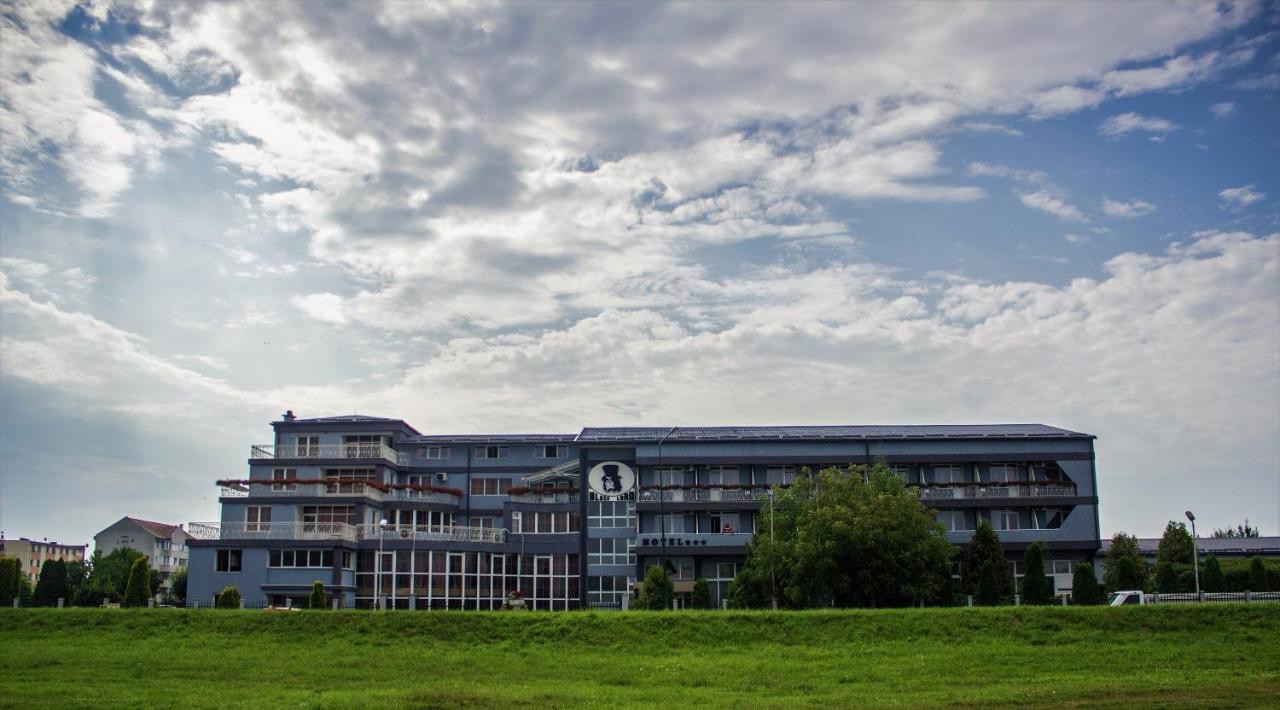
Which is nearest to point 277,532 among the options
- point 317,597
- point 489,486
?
point 317,597

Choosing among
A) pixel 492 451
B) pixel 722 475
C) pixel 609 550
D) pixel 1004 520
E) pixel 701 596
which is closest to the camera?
pixel 701 596

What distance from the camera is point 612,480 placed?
72.1m

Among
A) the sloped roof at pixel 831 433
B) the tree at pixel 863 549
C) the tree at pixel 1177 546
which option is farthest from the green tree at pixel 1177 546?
the tree at pixel 863 549

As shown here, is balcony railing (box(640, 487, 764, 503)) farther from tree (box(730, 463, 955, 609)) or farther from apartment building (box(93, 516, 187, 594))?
apartment building (box(93, 516, 187, 594))

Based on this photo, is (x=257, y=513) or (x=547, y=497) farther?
(x=547, y=497)

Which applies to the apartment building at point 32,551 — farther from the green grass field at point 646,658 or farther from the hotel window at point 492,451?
the green grass field at point 646,658

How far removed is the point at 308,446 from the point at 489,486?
12212mm

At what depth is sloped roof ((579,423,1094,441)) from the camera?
71.7 m

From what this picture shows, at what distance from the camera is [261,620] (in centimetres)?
4694

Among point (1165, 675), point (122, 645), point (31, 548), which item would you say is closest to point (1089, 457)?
point (1165, 675)

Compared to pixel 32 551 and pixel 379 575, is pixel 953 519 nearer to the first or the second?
pixel 379 575

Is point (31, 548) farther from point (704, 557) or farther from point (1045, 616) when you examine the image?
point (1045, 616)

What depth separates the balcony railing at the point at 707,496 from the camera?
70375mm

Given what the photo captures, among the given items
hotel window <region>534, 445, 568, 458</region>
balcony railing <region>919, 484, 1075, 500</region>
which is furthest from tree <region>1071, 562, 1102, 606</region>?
hotel window <region>534, 445, 568, 458</region>
